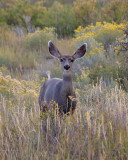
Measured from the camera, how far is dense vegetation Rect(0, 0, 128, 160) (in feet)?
12.5

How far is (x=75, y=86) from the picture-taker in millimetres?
8539

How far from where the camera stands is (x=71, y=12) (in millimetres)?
20766

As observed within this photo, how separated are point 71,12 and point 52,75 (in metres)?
11.9

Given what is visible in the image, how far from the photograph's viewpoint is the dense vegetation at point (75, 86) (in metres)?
3.82

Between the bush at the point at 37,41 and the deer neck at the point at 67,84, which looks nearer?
the deer neck at the point at 67,84

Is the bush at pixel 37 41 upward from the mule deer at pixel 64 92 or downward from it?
upward

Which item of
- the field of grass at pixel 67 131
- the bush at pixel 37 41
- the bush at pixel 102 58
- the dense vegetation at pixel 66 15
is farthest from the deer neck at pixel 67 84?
the dense vegetation at pixel 66 15

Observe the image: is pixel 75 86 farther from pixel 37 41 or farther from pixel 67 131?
pixel 37 41

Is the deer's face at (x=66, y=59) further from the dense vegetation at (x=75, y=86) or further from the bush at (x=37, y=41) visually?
the bush at (x=37, y=41)

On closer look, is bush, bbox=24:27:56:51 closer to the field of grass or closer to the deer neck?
the field of grass

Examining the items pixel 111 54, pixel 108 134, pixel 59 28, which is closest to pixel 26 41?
pixel 59 28

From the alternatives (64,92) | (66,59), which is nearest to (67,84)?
(64,92)

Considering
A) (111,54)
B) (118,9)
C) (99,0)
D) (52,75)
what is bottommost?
(52,75)

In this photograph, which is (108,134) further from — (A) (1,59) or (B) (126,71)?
(A) (1,59)
